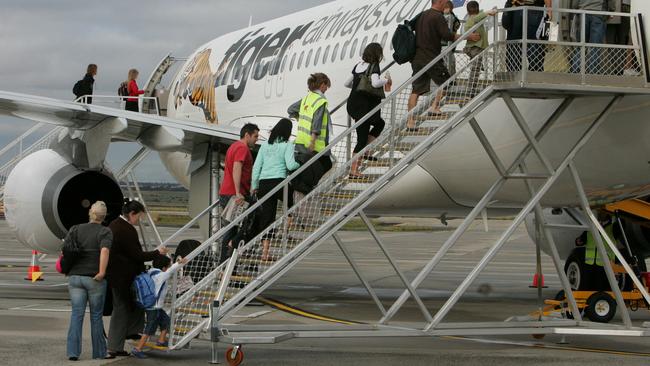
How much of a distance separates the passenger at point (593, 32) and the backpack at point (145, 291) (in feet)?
15.0

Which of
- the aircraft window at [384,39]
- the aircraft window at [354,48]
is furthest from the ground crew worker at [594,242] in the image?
the aircraft window at [354,48]

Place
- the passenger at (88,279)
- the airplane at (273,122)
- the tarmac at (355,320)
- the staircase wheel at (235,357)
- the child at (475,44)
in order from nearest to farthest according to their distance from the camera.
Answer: the staircase wheel at (235,357) < the passenger at (88,279) < the tarmac at (355,320) < the child at (475,44) < the airplane at (273,122)

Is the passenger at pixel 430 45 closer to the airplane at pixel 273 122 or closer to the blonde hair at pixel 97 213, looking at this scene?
the airplane at pixel 273 122

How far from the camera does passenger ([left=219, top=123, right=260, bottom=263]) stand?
41.2 ft

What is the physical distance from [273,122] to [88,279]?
384 inches

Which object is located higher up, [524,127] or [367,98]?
[367,98]

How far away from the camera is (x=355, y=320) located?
1381cm

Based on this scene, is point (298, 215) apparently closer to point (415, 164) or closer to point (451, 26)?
point (415, 164)

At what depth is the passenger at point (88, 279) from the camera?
10.0 metres

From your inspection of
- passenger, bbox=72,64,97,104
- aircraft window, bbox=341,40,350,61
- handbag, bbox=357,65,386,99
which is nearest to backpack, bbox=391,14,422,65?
handbag, bbox=357,65,386,99

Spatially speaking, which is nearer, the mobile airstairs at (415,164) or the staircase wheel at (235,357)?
the staircase wheel at (235,357)

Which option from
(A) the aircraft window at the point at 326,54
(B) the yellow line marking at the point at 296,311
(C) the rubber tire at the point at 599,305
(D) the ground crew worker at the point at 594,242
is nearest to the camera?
(C) the rubber tire at the point at 599,305

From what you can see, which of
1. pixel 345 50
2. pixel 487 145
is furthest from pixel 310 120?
pixel 345 50

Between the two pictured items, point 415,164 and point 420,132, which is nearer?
point 415,164
